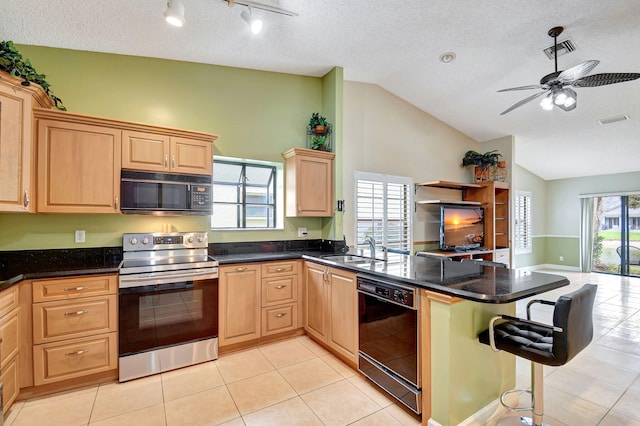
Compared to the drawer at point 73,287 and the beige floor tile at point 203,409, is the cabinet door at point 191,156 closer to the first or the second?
the drawer at point 73,287

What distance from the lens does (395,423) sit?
1956 mm

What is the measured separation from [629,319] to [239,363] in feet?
16.0

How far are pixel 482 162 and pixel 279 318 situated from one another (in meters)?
4.70

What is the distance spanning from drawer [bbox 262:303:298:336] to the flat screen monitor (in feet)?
10.1

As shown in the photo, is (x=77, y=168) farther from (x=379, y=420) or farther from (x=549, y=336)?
(x=549, y=336)

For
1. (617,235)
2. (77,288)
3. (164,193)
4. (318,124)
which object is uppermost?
(318,124)

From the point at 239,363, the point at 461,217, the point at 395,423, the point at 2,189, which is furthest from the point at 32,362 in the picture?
the point at 461,217

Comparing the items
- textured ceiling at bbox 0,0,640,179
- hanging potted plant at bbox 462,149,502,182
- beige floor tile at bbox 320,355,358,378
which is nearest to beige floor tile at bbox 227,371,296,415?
beige floor tile at bbox 320,355,358,378

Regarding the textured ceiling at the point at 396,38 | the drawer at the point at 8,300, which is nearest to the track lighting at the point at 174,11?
the textured ceiling at the point at 396,38

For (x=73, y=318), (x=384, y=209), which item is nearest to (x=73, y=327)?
(x=73, y=318)

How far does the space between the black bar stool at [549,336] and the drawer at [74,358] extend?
276 centimetres

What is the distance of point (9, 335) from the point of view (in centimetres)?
198

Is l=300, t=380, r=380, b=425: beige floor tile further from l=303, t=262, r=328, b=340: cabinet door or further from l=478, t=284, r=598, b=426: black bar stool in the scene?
l=478, t=284, r=598, b=426: black bar stool

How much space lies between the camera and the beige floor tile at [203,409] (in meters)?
1.99
